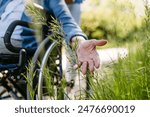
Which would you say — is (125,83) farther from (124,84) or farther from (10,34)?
(10,34)

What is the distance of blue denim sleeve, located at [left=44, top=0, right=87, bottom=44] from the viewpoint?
11.4 feet

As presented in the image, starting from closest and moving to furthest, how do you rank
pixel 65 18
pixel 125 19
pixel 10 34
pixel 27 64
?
pixel 125 19 → pixel 65 18 → pixel 10 34 → pixel 27 64

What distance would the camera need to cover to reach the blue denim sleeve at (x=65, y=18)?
3.47m

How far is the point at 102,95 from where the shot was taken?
3094 millimetres

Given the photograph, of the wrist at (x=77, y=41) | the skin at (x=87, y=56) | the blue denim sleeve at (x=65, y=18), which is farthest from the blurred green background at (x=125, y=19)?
the skin at (x=87, y=56)

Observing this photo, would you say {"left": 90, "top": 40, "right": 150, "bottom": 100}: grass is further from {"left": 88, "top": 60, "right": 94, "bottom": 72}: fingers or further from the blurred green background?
the blurred green background

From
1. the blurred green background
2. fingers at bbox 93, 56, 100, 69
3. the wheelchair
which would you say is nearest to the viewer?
fingers at bbox 93, 56, 100, 69

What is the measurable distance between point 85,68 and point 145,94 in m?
0.34

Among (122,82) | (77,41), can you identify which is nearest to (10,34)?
(77,41)

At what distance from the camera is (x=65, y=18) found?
147 inches

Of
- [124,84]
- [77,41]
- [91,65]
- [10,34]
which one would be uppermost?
[10,34]

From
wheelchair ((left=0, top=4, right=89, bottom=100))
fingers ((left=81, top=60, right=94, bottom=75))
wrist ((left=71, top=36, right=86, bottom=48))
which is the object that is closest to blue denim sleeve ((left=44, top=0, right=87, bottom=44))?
wrist ((left=71, top=36, right=86, bottom=48))

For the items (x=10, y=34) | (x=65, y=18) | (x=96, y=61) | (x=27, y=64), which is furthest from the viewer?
(x=27, y=64)

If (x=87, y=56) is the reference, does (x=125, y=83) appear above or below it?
below
